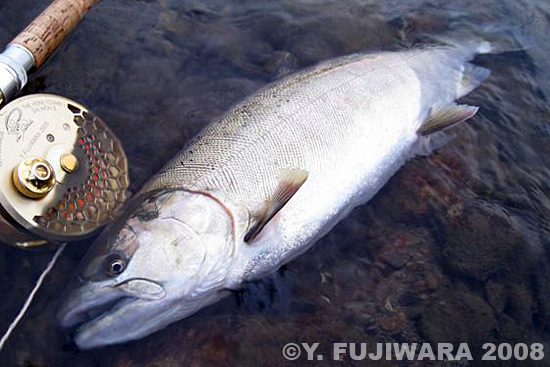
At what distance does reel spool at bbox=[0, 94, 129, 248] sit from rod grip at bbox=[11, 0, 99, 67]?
0.41 m

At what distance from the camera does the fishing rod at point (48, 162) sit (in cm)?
248

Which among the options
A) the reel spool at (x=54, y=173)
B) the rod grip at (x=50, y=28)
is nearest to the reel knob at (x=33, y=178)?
the reel spool at (x=54, y=173)

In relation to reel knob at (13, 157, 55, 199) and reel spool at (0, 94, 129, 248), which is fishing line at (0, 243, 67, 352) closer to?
reel spool at (0, 94, 129, 248)

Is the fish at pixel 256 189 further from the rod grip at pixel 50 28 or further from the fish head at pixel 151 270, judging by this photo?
the rod grip at pixel 50 28

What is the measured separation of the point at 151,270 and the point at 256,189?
2.42ft

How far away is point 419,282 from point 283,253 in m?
0.94

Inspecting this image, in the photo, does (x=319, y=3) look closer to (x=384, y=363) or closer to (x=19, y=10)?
(x=19, y=10)

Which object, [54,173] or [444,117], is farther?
[444,117]

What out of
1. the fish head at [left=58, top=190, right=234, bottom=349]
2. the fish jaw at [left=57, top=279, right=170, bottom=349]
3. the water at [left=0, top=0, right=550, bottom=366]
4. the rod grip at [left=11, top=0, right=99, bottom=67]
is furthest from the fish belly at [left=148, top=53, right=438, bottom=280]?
the rod grip at [left=11, top=0, right=99, bottom=67]

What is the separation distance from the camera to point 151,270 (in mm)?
2438

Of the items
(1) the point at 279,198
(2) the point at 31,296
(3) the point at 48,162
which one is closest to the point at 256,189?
(1) the point at 279,198

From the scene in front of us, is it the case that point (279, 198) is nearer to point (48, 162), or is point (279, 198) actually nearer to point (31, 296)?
point (48, 162)

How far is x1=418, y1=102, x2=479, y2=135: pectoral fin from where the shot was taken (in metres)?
3.50

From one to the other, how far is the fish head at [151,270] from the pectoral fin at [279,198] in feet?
0.47
